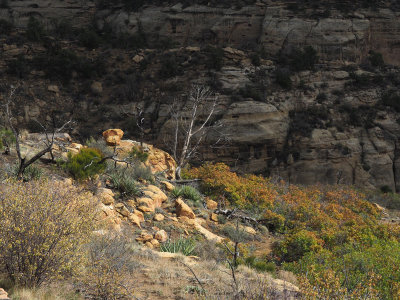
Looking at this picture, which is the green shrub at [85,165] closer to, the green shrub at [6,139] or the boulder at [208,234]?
the green shrub at [6,139]

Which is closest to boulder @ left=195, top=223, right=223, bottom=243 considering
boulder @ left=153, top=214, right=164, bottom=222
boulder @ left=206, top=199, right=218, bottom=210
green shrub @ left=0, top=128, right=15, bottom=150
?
boulder @ left=153, top=214, right=164, bottom=222

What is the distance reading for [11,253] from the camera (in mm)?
3713

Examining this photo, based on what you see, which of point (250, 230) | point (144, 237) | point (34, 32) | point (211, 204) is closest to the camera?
point (144, 237)

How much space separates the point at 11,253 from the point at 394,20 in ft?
109

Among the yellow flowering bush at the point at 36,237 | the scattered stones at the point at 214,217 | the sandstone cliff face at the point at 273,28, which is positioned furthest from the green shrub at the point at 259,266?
the sandstone cliff face at the point at 273,28

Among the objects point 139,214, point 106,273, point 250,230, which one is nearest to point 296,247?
point 250,230

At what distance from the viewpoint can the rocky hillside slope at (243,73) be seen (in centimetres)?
2192

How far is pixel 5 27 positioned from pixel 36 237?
30.7 metres

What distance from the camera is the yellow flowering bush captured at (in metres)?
3.68

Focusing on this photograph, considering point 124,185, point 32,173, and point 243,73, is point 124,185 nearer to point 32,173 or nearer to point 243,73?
point 32,173

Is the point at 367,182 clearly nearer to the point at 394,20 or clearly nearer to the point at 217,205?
the point at 217,205

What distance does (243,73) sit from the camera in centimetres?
2542

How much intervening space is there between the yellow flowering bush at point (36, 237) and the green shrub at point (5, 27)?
29.5 metres

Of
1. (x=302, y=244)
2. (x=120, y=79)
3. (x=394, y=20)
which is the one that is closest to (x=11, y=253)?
(x=302, y=244)
